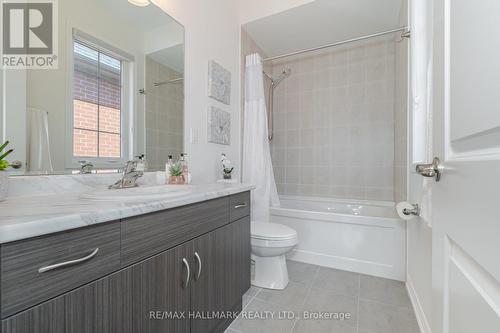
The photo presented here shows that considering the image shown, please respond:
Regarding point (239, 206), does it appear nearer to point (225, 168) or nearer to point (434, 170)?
point (225, 168)

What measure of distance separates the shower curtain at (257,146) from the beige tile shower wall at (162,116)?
2.79 ft

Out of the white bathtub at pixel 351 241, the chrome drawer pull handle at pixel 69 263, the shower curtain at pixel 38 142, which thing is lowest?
the white bathtub at pixel 351 241

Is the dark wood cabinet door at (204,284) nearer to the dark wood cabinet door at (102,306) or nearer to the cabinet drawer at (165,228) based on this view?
the cabinet drawer at (165,228)

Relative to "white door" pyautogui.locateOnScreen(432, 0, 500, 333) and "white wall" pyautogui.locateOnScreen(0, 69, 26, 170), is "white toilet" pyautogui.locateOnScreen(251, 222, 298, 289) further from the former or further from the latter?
"white wall" pyautogui.locateOnScreen(0, 69, 26, 170)

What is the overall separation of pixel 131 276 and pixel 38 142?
0.73 m

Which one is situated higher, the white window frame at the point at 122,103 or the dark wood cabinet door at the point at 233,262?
the white window frame at the point at 122,103

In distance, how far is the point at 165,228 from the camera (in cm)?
89

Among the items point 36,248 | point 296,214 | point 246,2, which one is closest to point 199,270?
point 36,248

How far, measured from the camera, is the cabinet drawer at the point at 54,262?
49 cm

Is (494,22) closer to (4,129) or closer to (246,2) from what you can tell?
(4,129)

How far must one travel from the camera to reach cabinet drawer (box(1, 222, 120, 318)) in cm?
49

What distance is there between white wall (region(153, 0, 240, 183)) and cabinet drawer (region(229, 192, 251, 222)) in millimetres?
505

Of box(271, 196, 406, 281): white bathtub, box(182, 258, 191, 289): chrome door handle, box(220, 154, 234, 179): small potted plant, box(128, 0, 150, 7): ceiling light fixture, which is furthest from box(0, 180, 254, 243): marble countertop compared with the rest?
box(271, 196, 406, 281): white bathtub
